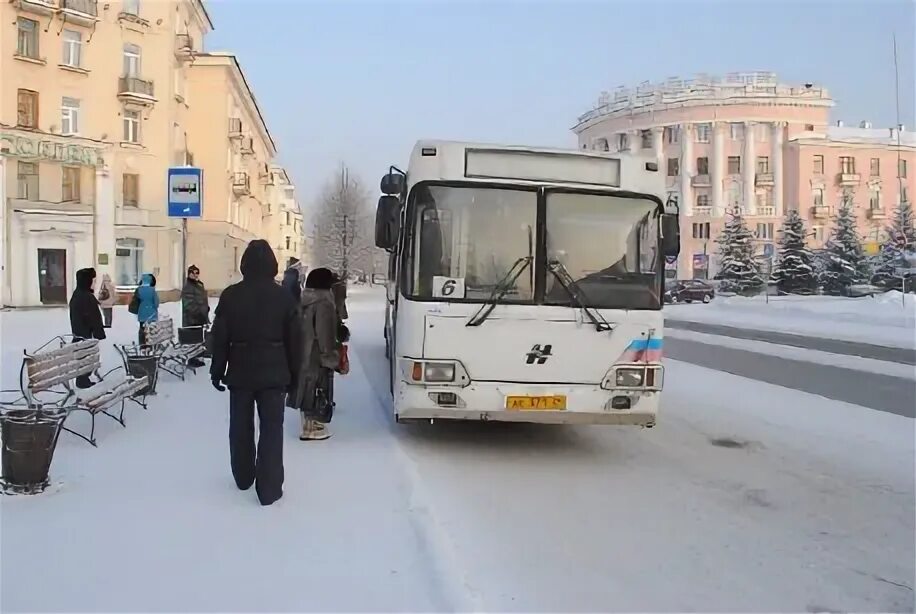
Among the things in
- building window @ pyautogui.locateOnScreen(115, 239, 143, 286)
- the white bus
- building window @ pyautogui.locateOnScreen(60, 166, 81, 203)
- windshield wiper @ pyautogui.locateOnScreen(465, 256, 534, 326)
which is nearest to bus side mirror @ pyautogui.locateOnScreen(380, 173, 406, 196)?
the white bus

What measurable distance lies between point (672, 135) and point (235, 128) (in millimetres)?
45400

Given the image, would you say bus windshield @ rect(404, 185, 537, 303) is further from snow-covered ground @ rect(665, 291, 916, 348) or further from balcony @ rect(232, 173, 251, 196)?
balcony @ rect(232, 173, 251, 196)

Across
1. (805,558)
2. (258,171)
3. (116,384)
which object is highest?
(258,171)

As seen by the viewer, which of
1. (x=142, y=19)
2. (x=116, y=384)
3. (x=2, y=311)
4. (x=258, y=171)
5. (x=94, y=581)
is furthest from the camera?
(x=258, y=171)

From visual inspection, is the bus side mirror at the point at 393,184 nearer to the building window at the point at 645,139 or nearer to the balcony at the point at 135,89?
the balcony at the point at 135,89

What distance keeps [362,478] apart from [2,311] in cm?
3116

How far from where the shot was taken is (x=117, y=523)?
5652mm

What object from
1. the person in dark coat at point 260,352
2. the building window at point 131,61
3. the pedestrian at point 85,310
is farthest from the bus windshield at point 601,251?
the building window at point 131,61

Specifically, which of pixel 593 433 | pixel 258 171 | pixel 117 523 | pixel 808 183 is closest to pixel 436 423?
pixel 593 433

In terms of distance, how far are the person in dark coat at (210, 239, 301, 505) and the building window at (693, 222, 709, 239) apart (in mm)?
80891

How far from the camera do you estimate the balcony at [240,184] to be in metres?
58.3

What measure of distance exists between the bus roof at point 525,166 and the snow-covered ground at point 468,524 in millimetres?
2827

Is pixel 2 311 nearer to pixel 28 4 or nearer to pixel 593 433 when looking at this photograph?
pixel 28 4

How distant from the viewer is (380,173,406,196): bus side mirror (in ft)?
29.0
